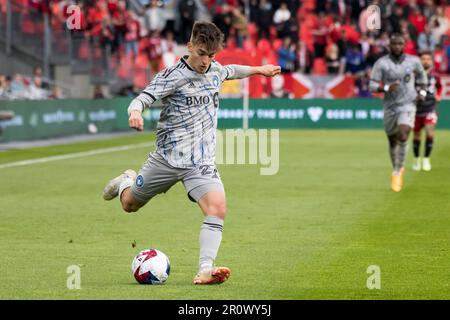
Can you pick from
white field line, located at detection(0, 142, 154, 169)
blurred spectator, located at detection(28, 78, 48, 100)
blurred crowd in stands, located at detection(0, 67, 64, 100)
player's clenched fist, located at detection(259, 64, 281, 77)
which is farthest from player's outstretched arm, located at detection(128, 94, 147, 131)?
blurred spectator, located at detection(28, 78, 48, 100)

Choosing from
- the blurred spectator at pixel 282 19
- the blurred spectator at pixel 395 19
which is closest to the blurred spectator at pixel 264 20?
the blurred spectator at pixel 282 19

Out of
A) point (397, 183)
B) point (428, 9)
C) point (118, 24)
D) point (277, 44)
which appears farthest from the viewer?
point (428, 9)

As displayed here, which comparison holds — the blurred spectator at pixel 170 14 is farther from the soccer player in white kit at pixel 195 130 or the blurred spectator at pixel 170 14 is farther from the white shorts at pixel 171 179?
the soccer player in white kit at pixel 195 130

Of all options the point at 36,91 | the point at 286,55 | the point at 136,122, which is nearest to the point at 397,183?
the point at 136,122

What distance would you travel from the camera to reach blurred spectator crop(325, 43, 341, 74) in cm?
4553

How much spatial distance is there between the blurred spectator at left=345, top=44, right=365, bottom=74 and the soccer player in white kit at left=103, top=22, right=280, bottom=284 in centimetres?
3435

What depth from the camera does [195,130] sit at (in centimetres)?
1084

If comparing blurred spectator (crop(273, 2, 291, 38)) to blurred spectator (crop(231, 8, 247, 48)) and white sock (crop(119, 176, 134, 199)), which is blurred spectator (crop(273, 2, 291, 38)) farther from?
white sock (crop(119, 176, 134, 199))

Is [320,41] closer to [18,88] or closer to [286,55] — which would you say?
[286,55]

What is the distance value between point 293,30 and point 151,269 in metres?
36.1

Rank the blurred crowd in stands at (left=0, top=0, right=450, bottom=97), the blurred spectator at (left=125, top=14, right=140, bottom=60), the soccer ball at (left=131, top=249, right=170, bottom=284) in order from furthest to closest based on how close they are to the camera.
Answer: the blurred crowd in stands at (left=0, top=0, right=450, bottom=97)
the blurred spectator at (left=125, top=14, right=140, bottom=60)
the soccer ball at (left=131, top=249, right=170, bottom=284)

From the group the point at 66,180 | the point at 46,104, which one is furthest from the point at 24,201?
the point at 46,104

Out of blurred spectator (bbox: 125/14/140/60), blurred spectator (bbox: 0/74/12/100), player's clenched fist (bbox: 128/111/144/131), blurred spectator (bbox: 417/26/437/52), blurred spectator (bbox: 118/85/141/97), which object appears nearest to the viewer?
player's clenched fist (bbox: 128/111/144/131)

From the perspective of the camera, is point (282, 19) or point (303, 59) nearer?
point (303, 59)
